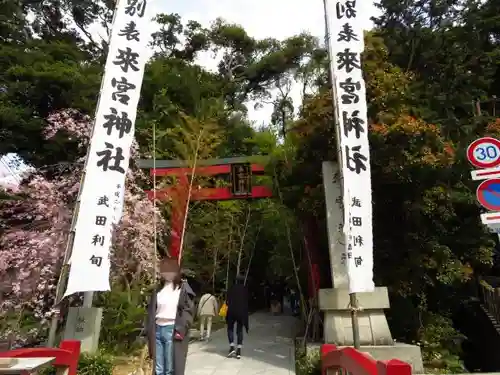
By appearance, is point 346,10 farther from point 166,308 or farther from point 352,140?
point 166,308

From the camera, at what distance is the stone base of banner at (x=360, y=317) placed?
6949 mm

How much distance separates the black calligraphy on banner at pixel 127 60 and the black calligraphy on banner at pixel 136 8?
63 centimetres

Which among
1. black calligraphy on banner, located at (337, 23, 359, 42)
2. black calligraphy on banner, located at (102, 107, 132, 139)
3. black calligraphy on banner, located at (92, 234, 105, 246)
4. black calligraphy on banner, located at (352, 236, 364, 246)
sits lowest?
black calligraphy on banner, located at (92, 234, 105, 246)

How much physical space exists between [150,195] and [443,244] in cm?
678

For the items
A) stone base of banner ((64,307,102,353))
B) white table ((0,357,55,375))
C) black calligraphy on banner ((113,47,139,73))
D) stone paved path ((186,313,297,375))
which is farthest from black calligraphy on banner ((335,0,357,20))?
white table ((0,357,55,375))

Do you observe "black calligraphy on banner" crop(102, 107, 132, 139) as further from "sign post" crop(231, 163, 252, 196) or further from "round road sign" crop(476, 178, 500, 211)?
"sign post" crop(231, 163, 252, 196)

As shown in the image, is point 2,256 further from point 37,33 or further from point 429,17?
point 429,17

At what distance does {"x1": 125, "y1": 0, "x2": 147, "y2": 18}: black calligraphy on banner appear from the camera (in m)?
7.12

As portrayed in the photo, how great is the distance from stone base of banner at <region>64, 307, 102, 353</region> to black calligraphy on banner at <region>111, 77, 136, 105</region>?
3.09m

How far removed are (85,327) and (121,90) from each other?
11.4ft

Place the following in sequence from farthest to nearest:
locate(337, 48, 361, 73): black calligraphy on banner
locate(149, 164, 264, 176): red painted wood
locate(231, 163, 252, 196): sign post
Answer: locate(231, 163, 252, 196): sign post → locate(149, 164, 264, 176): red painted wood → locate(337, 48, 361, 73): black calligraphy on banner

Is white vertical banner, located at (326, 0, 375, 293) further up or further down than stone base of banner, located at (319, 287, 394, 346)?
further up

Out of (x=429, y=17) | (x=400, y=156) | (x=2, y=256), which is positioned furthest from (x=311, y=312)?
(x=429, y=17)

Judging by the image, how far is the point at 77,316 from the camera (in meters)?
6.55
